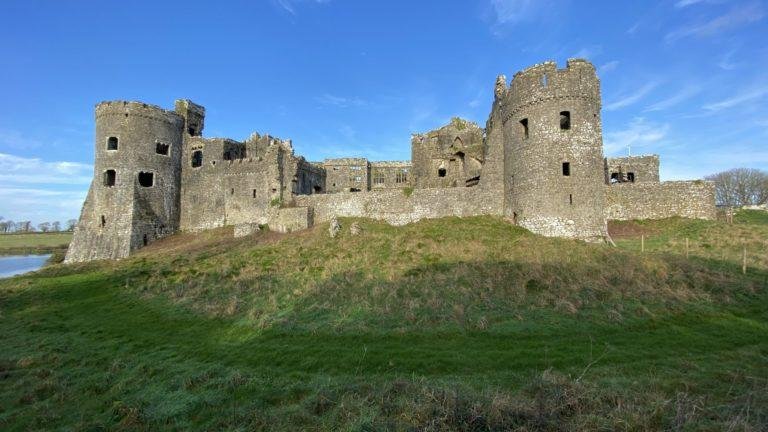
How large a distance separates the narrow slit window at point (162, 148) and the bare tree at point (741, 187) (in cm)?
6337

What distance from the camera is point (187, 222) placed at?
121 ft

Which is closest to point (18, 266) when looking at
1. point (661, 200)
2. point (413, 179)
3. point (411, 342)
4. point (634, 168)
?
point (413, 179)

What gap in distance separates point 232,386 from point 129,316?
8.72 meters

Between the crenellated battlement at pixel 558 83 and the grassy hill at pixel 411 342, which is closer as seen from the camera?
the grassy hill at pixel 411 342

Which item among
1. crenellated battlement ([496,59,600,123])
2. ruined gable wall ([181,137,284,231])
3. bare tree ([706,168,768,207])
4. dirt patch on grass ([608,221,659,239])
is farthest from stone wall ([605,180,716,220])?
bare tree ([706,168,768,207])

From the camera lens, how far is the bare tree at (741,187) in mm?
50281

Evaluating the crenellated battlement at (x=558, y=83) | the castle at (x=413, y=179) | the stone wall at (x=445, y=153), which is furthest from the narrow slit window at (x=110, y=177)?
the crenellated battlement at (x=558, y=83)

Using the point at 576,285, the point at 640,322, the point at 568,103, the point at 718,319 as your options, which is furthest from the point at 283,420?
the point at 568,103

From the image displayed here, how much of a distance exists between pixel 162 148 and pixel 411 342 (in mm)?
34374

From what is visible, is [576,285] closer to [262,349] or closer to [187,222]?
[262,349]

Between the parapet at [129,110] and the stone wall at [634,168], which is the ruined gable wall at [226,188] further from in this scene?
the stone wall at [634,168]

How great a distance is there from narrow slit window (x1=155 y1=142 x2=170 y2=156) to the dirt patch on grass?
36696 mm

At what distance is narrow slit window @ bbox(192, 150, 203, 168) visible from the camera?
3806cm

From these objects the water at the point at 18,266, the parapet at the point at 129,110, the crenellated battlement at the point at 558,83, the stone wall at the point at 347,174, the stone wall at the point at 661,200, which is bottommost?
the water at the point at 18,266
